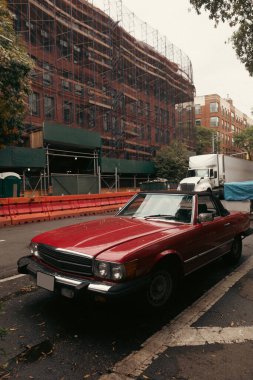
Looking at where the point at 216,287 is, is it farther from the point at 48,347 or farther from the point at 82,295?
the point at 48,347

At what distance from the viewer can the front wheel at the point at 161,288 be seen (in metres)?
3.63

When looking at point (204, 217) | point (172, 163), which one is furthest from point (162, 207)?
point (172, 163)

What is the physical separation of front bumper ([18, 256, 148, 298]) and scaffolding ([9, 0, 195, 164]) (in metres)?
23.6

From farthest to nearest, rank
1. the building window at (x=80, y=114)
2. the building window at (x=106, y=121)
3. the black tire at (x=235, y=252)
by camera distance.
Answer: the building window at (x=106, y=121), the building window at (x=80, y=114), the black tire at (x=235, y=252)

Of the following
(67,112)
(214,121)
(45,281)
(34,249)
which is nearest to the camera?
(45,281)

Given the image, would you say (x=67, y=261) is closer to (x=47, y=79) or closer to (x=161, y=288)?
(x=161, y=288)

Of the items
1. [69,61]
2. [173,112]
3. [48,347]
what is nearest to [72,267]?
[48,347]

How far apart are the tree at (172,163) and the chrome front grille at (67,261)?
1290 inches

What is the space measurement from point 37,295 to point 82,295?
1537 millimetres

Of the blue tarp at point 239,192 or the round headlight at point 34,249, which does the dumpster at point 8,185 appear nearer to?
the blue tarp at point 239,192

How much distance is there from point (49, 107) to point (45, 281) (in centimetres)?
2743

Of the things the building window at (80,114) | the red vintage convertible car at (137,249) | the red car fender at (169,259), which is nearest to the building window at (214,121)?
the building window at (80,114)

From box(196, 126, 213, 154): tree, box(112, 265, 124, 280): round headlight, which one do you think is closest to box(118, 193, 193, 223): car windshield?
box(112, 265, 124, 280): round headlight

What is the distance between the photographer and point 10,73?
45.0 feet
